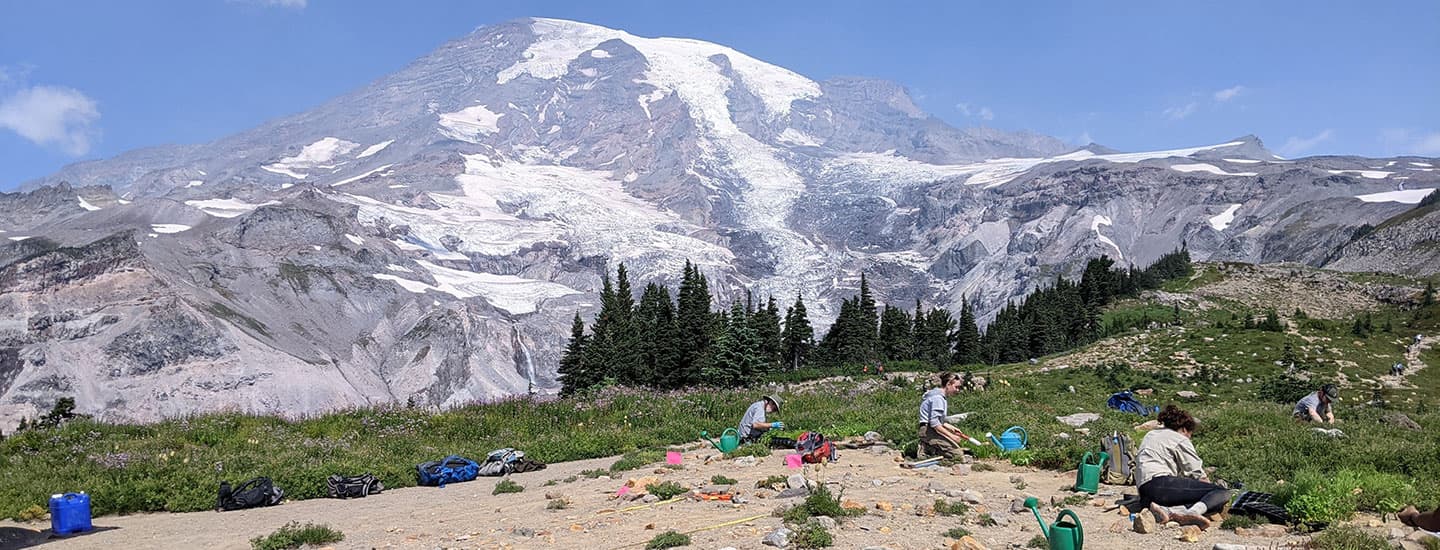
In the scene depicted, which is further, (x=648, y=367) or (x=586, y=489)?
(x=648, y=367)

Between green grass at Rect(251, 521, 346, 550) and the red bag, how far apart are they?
25.5 ft

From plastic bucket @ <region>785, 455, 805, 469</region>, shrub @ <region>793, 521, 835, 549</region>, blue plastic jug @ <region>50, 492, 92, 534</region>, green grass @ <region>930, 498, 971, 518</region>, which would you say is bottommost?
plastic bucket @ <region>785, 455, 805, 469</region>

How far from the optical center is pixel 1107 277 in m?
80.7

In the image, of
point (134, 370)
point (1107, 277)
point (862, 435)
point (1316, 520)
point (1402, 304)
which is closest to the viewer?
point (1316, 520)

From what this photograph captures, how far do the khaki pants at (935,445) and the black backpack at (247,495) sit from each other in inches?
445

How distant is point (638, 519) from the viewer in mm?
11023

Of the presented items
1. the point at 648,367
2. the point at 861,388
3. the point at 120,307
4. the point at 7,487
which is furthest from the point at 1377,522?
the point at 120,307

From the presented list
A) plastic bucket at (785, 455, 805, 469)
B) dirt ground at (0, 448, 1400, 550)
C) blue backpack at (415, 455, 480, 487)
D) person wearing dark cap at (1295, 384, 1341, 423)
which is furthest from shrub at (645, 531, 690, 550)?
person wearing dark cap at (1295, 384, 1341, 423)

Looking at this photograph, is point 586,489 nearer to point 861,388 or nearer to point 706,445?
point 706,445

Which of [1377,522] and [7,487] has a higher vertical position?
[7,487]

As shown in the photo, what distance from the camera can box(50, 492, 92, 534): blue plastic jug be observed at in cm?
1231

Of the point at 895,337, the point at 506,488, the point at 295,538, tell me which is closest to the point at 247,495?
the point at 506,488

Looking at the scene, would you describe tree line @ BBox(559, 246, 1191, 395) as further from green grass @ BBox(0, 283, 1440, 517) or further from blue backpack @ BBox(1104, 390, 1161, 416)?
blue backpack @ BBox(1104, 390, 1161, 416)

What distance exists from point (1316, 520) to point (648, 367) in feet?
175
